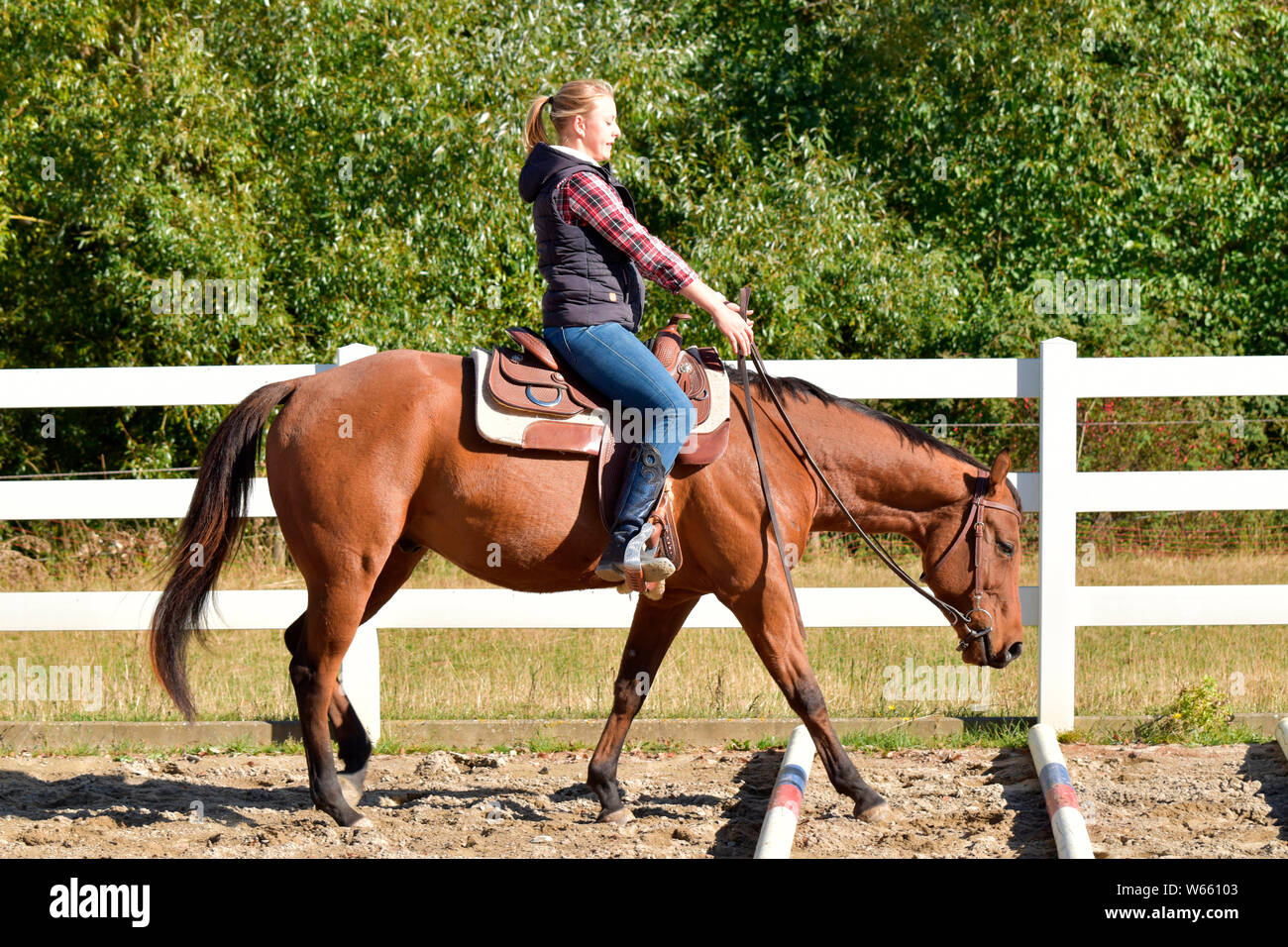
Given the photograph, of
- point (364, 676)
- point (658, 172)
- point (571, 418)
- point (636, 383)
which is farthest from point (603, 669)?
point (658, 172)

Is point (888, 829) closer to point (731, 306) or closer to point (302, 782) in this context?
point (731, 306)

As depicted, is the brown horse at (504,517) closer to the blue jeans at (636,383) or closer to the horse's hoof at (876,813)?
the horse's hoof at (876,813)

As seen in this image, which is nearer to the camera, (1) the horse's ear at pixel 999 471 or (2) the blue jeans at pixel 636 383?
(2) the blue jeans at pixel 636 383

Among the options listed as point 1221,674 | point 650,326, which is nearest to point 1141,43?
point 650,326

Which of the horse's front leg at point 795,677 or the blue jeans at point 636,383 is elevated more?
the blue jeans at point 636,383

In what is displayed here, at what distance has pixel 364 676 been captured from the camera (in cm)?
631

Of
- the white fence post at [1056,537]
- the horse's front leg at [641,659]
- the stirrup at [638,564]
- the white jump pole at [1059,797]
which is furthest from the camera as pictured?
the white fence post at [1056,537]

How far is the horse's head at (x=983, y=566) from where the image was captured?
5227mm

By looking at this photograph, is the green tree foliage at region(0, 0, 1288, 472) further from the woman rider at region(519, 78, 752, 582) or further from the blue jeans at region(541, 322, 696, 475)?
the blue jeans at region(541, 322, 696, 475)

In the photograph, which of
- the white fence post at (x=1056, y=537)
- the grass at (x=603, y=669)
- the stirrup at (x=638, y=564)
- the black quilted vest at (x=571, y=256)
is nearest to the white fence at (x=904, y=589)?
the white fence post at (x=1056, y=537)

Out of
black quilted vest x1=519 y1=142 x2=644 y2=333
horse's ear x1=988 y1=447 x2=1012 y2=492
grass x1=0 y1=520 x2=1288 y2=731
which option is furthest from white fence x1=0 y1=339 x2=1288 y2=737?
black quilted vest x1=519 y1=142 x2=644 y2=333

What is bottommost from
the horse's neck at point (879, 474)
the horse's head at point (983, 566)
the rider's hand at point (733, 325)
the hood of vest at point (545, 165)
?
the horse's head at point (983, 566)

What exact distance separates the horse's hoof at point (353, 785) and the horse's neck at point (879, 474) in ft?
7.46
